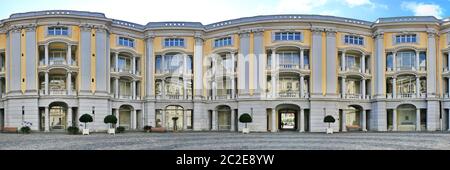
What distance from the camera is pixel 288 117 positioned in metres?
49.9

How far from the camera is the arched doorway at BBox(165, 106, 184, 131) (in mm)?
49438

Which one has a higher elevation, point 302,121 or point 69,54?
point 69,54

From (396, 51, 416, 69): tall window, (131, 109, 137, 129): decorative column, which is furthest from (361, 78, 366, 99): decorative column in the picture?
(131, 109, 137, 129): decorative column

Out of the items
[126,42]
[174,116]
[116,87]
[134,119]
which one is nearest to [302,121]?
[174,116]

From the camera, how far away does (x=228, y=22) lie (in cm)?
4750

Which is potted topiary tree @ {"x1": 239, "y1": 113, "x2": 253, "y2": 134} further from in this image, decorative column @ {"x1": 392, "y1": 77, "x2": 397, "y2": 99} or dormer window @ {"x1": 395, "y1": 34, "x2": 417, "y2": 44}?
dormer window @ {"x1": 395, "y1": 34, "x2": 417, "y2": 44}

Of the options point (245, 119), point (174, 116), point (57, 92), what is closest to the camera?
point (245, 119)

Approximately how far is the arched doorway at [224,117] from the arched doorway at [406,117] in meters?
19.4

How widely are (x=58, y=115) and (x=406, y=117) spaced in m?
39.3

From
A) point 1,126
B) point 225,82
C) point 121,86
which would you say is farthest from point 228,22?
point 1,126

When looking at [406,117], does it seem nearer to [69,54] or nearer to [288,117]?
[288,117]

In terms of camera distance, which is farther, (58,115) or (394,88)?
(394,88)

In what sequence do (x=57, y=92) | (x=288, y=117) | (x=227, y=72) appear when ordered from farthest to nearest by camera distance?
(x=288, y=117) → (x=227, y=72) → (x=57, y=92)
